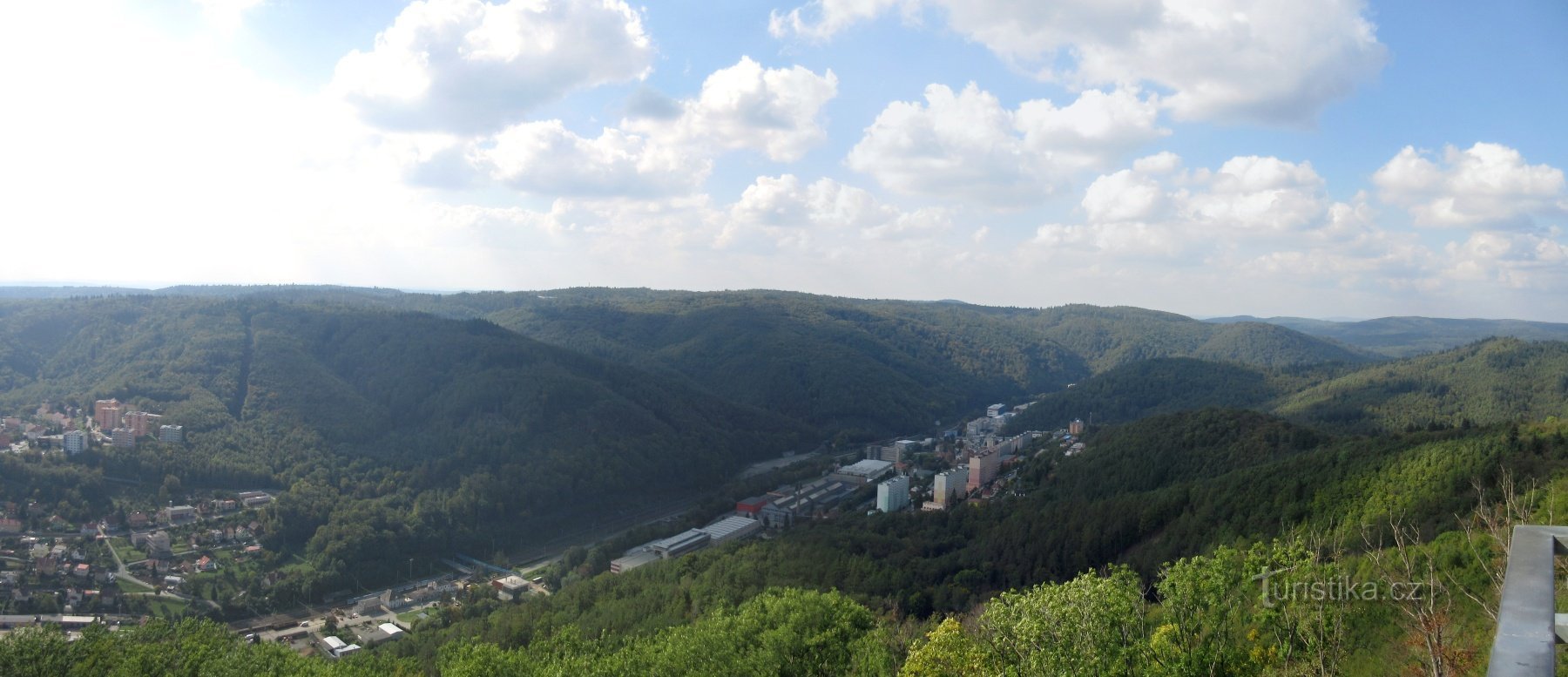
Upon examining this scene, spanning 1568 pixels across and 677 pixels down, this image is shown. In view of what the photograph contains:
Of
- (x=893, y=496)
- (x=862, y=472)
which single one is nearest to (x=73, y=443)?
(x=893, y=496)

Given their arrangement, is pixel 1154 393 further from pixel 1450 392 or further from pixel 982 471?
pixel 982 471

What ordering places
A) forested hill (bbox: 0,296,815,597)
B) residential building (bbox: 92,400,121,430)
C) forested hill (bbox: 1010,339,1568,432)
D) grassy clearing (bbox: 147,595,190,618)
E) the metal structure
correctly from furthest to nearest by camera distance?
forested hill (bbox: 1010,339,1568,432), residential building (bbox: 92,400,121,430), forested hill (bbox: 0,296,815,597), grassy clearing (bbox: 147,595,190,618), the metal structure

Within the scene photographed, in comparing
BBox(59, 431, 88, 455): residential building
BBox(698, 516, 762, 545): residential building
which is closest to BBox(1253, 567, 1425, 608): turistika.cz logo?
BBox(698, 516, 762, 545): residential building

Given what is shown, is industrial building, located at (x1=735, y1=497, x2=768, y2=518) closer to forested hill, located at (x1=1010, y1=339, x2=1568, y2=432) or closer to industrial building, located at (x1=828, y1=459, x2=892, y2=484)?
industrial building, located at (x1=828, y1=459, x2=892, y2=484)

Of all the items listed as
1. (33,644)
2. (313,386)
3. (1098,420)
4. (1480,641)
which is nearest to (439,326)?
(313,386)

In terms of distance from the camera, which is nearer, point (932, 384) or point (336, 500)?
point (336, 500)

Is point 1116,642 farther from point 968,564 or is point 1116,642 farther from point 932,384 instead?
point 932,384
